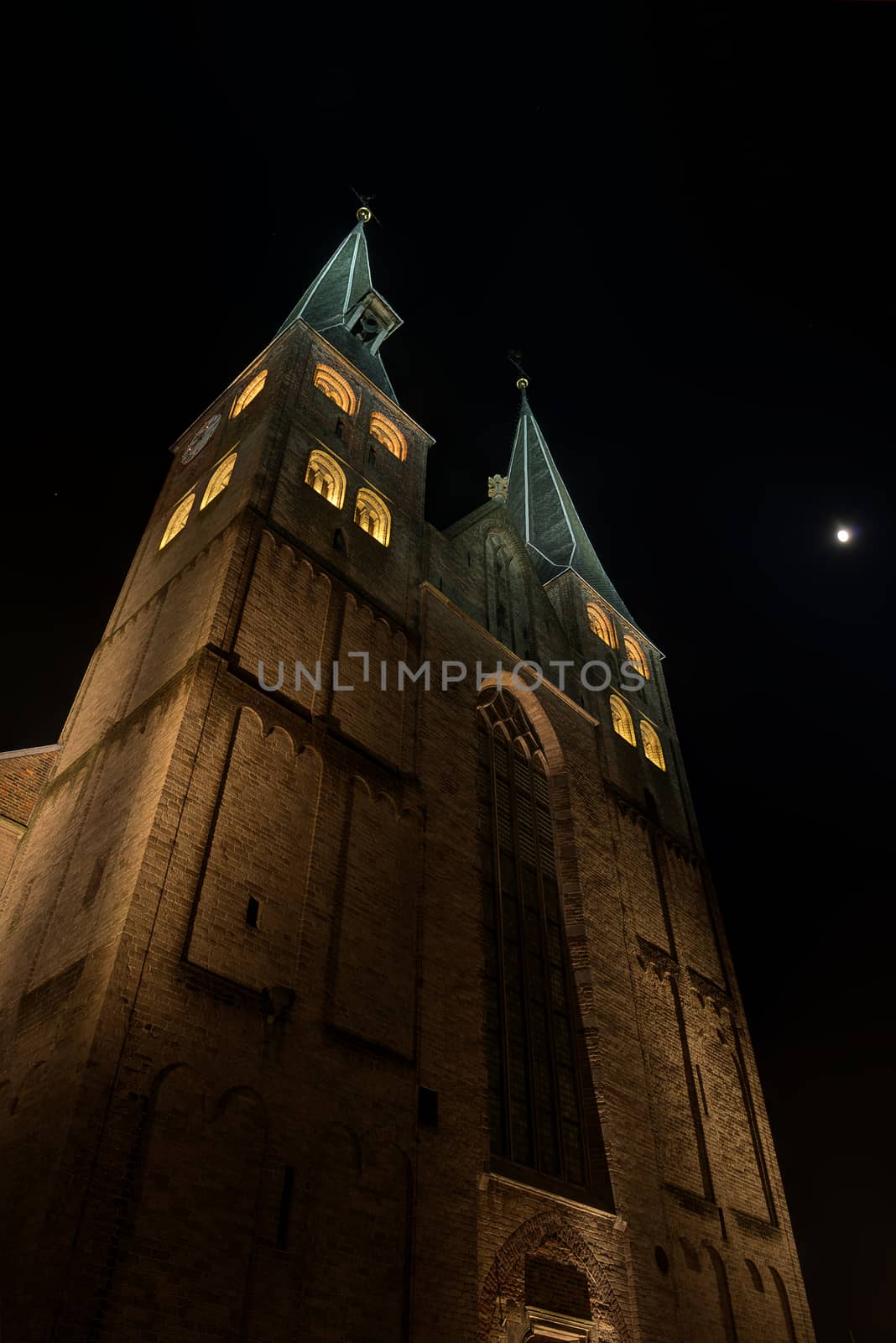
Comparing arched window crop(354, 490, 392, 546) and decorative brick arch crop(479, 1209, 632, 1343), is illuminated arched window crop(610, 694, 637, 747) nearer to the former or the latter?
arched window crop(354, 490, 392, 546)

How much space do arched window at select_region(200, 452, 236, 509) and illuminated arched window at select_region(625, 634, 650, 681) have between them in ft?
39.5

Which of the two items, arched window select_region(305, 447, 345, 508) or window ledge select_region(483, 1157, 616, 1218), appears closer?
window ledge select_region(483, 1157, 616, 1218)

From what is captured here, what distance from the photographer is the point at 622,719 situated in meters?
21.9

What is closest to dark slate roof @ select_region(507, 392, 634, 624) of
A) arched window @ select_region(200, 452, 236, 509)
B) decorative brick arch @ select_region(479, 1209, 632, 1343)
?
arched window @ select_region(200, 452, 236, 509)

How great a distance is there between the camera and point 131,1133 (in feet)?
25.6

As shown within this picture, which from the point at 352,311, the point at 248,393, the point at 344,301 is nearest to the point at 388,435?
the point at 248,393

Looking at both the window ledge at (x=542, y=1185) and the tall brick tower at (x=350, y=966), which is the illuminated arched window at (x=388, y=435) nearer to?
the tall brick tower at (x=350, y=966)

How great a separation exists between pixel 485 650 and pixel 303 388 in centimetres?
635

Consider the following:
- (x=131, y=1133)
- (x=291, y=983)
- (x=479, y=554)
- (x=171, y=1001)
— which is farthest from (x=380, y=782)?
(x=479, y=554)

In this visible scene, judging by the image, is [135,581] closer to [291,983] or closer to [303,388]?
[303,388]

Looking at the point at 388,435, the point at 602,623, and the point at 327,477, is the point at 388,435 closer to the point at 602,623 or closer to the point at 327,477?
the point at 327,477

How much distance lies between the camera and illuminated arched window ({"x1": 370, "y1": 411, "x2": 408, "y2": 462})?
65.5 feet

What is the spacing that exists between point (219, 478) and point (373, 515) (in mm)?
2973

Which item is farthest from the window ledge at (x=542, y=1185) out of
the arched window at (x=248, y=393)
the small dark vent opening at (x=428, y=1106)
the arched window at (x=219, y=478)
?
the arched window at (x=248, y=393)
